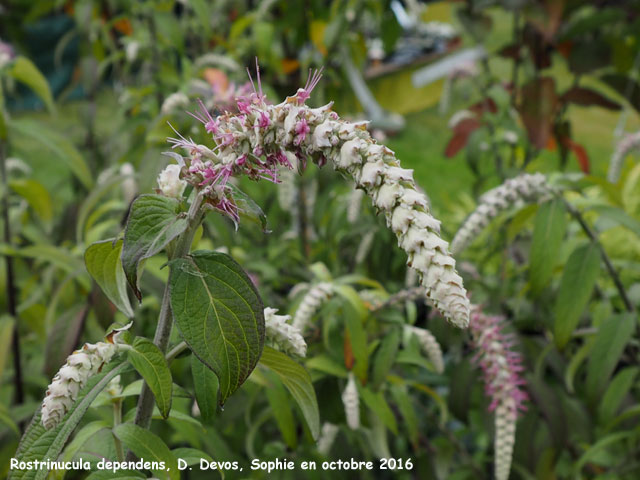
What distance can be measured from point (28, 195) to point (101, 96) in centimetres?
528

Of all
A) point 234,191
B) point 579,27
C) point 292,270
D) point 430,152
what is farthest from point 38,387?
point 430,152

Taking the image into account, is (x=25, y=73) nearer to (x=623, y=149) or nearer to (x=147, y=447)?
(x=147, y=447)

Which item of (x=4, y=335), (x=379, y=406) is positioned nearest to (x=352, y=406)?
(x=379, y=406)

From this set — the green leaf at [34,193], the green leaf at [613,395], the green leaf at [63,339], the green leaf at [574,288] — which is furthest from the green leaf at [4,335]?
the green leaf at [613,395]

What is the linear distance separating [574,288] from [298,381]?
29.2 inches

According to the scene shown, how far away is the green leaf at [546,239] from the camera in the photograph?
1229 millimetres

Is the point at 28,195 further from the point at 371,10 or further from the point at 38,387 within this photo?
the point at 371,10

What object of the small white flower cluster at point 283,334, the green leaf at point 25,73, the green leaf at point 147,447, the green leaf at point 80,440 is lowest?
the green leaf at point 147,447

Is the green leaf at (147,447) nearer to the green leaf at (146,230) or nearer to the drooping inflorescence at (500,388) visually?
the green leaf at (146,230)

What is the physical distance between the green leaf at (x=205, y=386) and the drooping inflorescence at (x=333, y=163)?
0.62 feet

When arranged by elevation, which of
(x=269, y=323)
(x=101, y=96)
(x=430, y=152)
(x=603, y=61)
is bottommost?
(x=269, y=323)

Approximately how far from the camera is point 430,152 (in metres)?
5.04

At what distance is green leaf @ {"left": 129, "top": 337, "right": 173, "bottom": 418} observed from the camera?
0.62m

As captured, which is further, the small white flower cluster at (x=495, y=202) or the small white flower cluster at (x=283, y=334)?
the small white flower cluster at (x=495, y=202)
